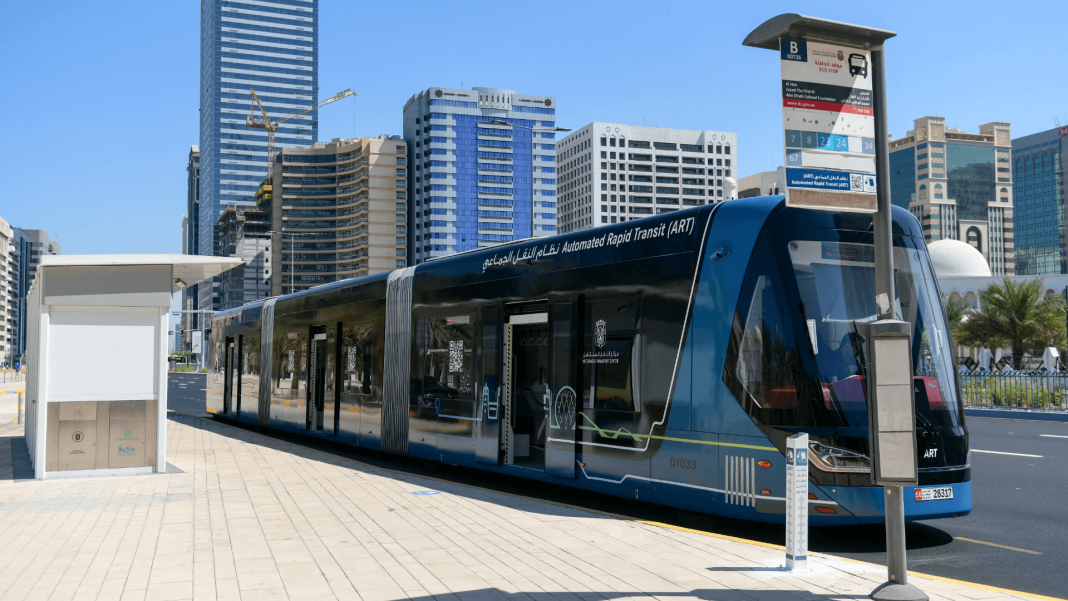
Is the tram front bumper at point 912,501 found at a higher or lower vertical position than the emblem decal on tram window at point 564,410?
lower

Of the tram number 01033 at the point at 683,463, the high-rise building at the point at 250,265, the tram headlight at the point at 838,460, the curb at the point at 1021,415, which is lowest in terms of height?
the curb at the point at 1021,415

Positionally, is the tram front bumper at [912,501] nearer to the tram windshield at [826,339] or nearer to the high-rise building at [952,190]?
the tram windshield at [826,339]

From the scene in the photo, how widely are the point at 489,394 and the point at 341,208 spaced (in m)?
161

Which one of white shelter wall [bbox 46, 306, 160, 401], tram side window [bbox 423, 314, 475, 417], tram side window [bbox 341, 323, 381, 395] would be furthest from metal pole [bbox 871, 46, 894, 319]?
tram side window [bbox 341, 323, 381, 395]

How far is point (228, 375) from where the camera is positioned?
→ 26.1 m

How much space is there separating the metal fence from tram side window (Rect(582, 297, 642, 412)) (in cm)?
2001

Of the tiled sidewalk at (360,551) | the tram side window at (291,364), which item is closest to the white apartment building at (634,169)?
the tram side window at (291,364)

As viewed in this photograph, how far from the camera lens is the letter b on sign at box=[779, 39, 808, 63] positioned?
6.23 metres

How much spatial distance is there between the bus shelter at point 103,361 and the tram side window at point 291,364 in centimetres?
612

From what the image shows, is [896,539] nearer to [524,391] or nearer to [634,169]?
[524,391]

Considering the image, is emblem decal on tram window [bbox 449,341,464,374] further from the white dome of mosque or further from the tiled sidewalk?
the white dome of mosque

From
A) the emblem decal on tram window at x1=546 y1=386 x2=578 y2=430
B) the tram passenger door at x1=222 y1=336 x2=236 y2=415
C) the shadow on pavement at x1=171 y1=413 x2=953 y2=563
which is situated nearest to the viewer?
the shadow on pavement at x1=171 y1=413 x2=953 y2=563

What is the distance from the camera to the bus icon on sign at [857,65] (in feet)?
21.1

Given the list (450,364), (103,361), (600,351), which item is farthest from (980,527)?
(103,361)
